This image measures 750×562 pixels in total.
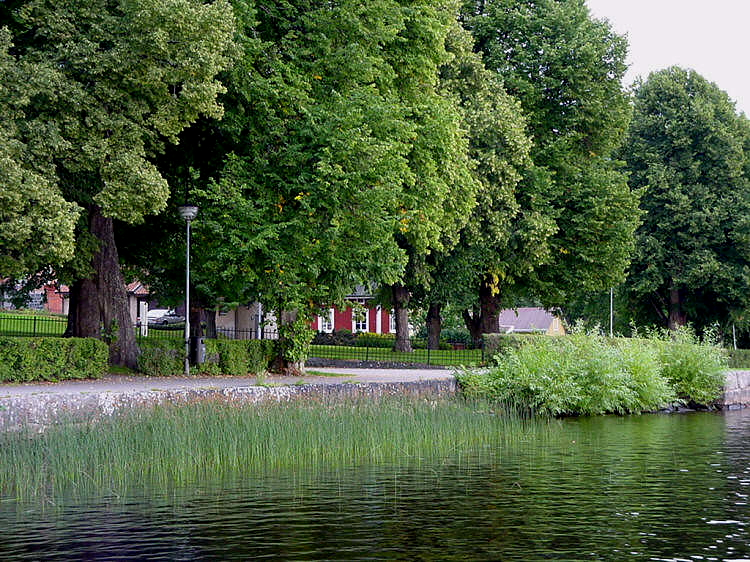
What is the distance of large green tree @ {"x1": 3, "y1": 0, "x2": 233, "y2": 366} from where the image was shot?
23.2m

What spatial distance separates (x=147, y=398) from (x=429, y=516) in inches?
317

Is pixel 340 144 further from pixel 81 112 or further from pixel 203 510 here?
pixel 203 510

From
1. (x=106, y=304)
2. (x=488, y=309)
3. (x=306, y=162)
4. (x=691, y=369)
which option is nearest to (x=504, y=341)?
(x=691, y=369)

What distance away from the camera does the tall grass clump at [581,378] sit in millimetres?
25906

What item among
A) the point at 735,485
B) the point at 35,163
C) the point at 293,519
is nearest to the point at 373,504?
the point at 293,519

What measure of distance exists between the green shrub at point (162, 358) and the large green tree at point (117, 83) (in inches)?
175

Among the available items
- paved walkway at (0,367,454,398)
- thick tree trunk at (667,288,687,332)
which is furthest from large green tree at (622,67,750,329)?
paved walkway at (0,367,454,398)

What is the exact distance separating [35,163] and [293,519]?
44.7 ft

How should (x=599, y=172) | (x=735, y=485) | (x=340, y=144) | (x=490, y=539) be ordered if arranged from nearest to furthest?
(x=490, y=539), (x=735, y=485), (x=340, y=144), (x=599, y=172)

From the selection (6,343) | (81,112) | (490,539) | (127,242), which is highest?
(81,112)

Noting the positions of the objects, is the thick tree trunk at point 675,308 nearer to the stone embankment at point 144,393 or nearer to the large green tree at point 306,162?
the large green tree at point 306,162

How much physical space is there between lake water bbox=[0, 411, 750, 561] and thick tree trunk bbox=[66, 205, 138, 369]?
13.2m

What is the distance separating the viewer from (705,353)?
108 feet

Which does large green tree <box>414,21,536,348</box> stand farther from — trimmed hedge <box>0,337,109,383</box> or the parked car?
the parked car
